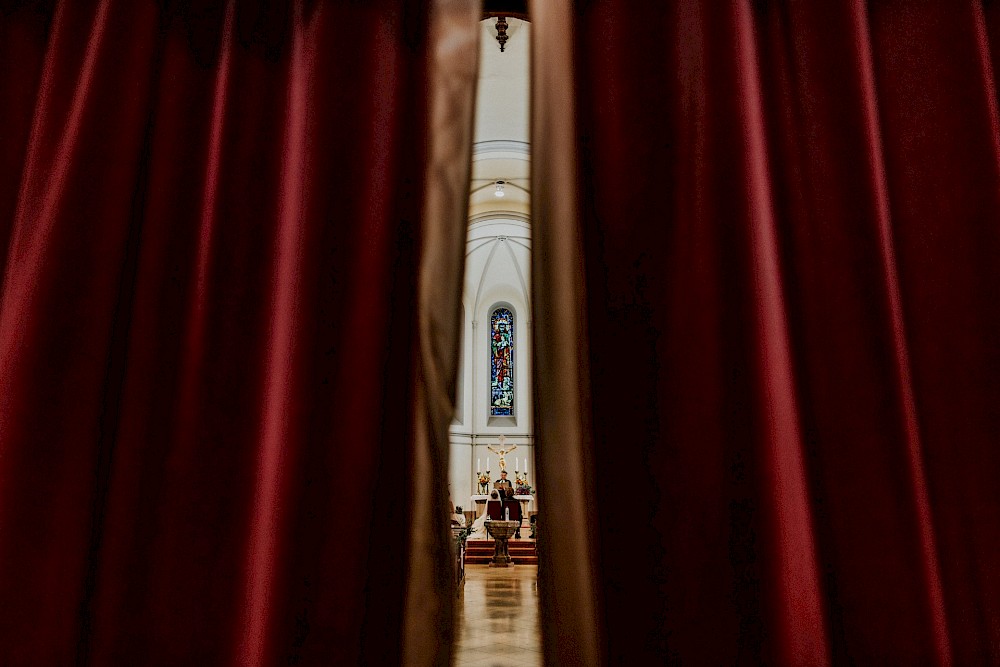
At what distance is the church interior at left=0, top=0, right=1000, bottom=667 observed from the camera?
42.6 inches

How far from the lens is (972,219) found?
122cm

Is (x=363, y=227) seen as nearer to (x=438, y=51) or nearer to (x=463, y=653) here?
(x=438, y=51)

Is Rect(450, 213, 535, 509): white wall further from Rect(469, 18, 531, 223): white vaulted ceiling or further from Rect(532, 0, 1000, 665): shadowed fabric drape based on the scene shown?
Rect(532, 0, 1000, 665): shadowed fabric drape

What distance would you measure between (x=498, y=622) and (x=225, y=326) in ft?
9.21

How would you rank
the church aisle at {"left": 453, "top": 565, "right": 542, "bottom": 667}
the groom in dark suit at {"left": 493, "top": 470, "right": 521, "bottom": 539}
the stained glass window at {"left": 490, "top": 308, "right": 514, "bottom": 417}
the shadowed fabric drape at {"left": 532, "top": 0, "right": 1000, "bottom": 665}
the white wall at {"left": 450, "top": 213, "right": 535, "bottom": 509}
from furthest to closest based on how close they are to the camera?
the stained glass window at {"left": 490, "top": 308, "right": 514, "bottom": 417}, the white wall at {"left": 450, "top": 213, "right": 535, "bottom": 509}, the groom in dark suit at {"left": 493, "top": 470, "right": 521, "bottom": 539}, the church aisle at {"left": 453, "top": 565, "right": 542, "bottom": 667}, the shadowed fabric drape at {"left": 532, "top": 0, "right": 1000, "bottom": 665}

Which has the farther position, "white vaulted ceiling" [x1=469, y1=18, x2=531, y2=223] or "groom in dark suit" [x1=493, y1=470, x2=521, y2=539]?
"groom in dark suit" [x1=493, y1=470, x2=521, y2=539]

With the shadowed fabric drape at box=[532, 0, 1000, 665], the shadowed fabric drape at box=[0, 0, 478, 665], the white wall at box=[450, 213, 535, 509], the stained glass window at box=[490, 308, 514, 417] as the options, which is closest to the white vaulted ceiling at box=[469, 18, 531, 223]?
the shadowed fabric drape at box=[0, 0, 478, 665]

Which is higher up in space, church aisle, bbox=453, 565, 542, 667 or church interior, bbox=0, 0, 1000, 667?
church interior, bbox=0, 0, 1000, 667

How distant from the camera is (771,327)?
3.74 feet

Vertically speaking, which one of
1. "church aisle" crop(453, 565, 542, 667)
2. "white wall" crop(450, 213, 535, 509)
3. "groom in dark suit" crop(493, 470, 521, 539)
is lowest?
"church aisle" crop(453, 565, 542, 667)

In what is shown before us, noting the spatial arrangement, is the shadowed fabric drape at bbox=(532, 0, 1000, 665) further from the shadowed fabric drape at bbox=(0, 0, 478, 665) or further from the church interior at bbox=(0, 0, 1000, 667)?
the shadowed fabric drape at bbox=(0, 0, 478, 665)

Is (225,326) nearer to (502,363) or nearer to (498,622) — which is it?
(498,622)

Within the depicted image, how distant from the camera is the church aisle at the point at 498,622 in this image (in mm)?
2557

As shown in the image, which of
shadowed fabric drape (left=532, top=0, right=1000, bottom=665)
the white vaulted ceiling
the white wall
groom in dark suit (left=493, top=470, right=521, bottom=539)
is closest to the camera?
shadowed fabric drape (left=532, top=0, right=1000, bottom=665)
